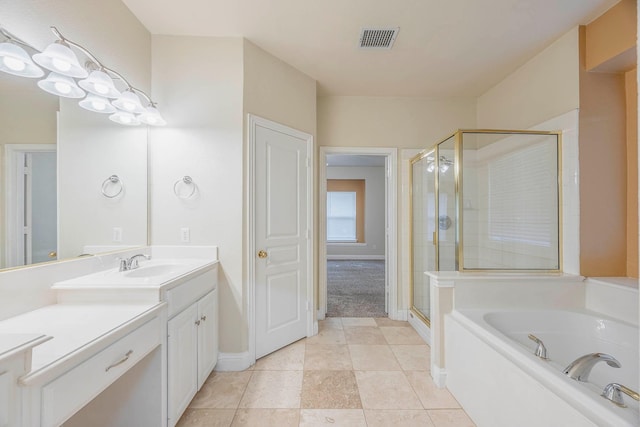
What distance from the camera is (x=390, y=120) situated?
309cm

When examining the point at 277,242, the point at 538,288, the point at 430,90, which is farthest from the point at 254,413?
the point at 430,90

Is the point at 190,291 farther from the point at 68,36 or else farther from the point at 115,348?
the point at 68,36

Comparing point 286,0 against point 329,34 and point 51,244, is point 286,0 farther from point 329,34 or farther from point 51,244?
point 51,244

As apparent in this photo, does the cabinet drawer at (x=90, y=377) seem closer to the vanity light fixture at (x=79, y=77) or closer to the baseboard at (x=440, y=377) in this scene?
the vanity light fixture at (x=79, y=77)

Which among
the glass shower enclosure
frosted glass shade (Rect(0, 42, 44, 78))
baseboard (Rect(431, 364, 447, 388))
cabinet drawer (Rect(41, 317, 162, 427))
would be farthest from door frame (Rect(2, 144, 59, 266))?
the glass shower enclosure

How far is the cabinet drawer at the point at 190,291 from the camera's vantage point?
4.66ft

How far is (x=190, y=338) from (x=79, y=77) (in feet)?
5.15

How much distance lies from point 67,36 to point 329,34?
5.38ft

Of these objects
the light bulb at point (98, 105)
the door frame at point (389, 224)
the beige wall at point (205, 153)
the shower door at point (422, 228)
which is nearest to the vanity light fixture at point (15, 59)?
the light bulb at point (98, 105)

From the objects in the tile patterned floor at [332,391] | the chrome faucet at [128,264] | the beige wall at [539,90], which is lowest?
the tile patterned floor at [332,391]

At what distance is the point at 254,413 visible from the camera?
1.60 m

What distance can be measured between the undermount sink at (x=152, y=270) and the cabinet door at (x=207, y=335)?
1.01 feet

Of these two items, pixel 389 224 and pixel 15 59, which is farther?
pixel 389 224

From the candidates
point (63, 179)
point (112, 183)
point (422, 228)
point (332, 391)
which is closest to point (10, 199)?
point (63, 179)
